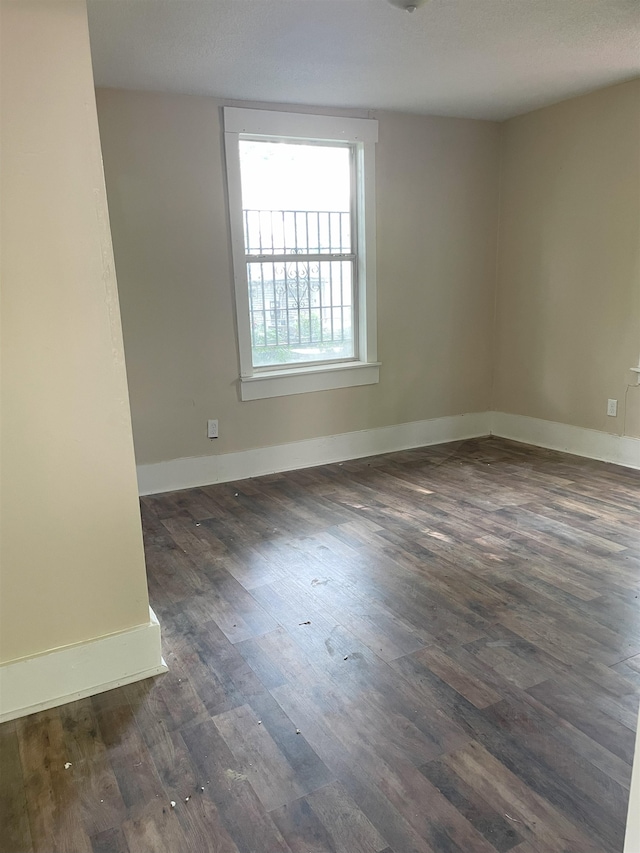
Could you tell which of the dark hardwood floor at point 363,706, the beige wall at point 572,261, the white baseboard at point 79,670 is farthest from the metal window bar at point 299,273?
the white baseboard at point 79,670

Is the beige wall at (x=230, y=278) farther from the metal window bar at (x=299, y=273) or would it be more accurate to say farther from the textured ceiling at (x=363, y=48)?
the textured ceiling at (x=363, y=48)

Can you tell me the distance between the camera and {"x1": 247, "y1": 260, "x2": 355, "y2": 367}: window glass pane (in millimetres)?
4098

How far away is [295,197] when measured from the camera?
4.09m

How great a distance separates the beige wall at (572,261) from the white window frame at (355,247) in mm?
1189

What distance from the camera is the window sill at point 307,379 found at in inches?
162

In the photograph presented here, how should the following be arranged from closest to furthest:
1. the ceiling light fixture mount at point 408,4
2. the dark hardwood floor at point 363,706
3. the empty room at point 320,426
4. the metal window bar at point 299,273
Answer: the dark hardwood floor at point 363,706 → the empty room at point 320,426 → the ceiling light fixture mount at point 408,4 → the metal window bar at point 299,273

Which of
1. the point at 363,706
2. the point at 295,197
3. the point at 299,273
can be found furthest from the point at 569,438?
the point at 363,706

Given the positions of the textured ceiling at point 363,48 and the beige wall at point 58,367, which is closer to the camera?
the beige wall at point 58,367

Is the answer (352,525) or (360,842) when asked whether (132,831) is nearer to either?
(360,842)

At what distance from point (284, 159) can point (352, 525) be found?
244cm

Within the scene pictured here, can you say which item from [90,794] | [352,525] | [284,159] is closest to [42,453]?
[90,794]

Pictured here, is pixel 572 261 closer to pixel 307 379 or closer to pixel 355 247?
pixel 355 247

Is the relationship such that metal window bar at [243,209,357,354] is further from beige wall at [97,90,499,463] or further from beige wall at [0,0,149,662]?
beige wall at [0,0,149,662]

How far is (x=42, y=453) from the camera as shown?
1786 millimetres
